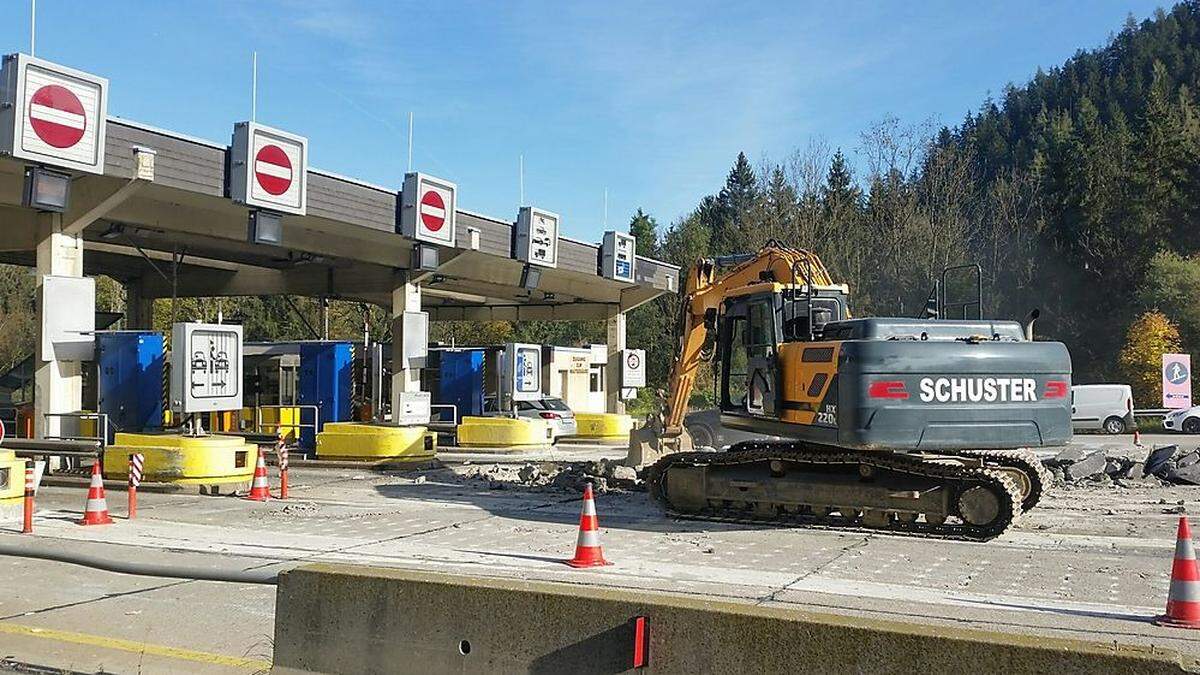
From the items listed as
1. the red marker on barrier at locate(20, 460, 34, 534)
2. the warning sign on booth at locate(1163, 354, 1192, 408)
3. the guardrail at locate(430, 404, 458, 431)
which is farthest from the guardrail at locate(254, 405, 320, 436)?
the warning sign on booth at locate(1163, 354, 1192, 408)

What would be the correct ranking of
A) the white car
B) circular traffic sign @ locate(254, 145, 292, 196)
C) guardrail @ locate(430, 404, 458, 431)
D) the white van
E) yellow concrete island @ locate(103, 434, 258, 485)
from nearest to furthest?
1. yellow concrete island @ locate(103, 434, 258, 485)
2. circular traffic sign @ locate(254, 145, 292, 196)
3. guardrail @ locate(430, 404, 458, 431)
4. the white car
5. the white van

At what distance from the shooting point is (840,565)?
1112cm

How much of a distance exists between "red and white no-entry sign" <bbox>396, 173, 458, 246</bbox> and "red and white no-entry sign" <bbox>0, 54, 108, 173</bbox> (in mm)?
8603

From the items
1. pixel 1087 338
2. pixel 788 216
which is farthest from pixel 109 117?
pixel 1087 338

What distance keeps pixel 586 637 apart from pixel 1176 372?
34.4 meters

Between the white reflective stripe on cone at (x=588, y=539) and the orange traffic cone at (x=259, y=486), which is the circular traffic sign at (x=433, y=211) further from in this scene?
the white reflective stripe on cone at (x=588, y=539)

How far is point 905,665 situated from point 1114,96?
418 ft

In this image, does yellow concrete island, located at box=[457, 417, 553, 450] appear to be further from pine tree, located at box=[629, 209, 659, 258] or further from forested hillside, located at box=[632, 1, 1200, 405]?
pine tree, located at box=[629, 209, 659, 258]

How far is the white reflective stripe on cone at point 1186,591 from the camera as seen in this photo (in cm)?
805

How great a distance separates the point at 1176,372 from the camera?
34.5 meters

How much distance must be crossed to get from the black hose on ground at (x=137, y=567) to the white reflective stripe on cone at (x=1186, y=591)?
6640mm

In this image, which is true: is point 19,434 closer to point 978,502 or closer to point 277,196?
point 277,196

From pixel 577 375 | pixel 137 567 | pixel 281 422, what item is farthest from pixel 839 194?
pixel 137 567

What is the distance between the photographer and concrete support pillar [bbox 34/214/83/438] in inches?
779
